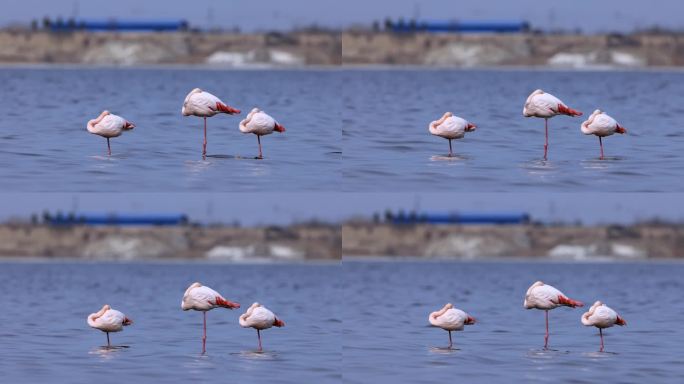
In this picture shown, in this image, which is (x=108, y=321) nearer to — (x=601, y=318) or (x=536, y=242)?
(x=601, y=318)

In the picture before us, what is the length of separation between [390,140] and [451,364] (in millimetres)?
5938

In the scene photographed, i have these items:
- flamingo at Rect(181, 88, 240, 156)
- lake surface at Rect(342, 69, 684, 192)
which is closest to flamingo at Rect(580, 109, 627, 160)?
lake surface at Rect(342, 69, 684, 192)

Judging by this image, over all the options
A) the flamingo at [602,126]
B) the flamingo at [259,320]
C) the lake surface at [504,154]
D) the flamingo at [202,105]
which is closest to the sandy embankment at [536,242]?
Answer: the lake surface at [504,154]

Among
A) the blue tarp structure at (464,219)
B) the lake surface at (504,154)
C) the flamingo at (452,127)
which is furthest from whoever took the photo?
the blue tarp structure at (464,219)

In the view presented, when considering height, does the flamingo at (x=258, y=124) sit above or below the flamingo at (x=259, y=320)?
above

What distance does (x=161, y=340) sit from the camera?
22.0m

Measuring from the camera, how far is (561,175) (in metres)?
20.0

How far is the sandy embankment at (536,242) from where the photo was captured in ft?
191

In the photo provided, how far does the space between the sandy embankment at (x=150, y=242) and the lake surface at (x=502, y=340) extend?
18730 millimetres

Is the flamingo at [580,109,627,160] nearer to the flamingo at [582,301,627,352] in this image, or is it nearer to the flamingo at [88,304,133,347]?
the flamingo at [582,301,627,352]

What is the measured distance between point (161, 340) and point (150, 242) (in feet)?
139

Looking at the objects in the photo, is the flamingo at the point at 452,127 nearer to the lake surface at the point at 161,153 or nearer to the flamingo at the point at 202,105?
the lake surface at the point at 161,153

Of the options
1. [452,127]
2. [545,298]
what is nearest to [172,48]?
[452,127]

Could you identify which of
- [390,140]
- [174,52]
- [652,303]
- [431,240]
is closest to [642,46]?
[174,52]
